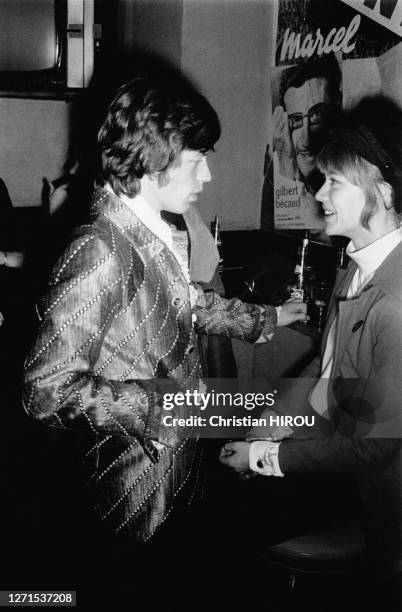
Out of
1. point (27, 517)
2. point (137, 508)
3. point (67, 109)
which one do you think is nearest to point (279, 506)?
point (137, 508)

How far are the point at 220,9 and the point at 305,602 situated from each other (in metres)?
2.50

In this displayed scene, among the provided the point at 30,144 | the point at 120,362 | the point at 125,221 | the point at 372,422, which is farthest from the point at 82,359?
the point at 30,144

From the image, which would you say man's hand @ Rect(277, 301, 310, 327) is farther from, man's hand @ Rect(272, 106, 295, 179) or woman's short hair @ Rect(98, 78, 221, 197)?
man's hand @ Rect(272, 106, 295, 179)

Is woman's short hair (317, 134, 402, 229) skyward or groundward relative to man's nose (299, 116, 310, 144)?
groundward

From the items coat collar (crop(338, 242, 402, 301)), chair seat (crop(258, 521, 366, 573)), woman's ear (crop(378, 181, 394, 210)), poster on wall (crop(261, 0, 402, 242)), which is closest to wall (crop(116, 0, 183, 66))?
poster on wall (crop(261, 0, 402, 242))

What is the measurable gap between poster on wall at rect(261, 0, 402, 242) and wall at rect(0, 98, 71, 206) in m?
1.27

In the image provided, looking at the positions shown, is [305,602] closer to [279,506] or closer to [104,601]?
[279,506]

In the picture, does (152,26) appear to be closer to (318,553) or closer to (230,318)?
(230,318)

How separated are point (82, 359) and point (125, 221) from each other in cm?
27

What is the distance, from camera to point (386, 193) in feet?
4.03

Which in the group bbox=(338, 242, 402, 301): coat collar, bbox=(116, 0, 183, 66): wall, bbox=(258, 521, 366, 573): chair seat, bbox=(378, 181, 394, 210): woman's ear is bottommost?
bbox=(258, 521, 366, 573): chair seat

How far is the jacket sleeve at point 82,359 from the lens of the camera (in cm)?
85

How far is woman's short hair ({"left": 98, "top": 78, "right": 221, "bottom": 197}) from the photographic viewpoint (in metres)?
1.00

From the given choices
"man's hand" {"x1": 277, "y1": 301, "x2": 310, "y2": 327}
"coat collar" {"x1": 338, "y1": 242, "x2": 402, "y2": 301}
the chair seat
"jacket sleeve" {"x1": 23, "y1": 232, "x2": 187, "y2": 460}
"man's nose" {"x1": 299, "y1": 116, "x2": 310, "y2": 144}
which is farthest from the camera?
"man's nose" {"x1": 299, "y1": 116, "x2": 310, "y2": 144}
